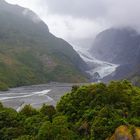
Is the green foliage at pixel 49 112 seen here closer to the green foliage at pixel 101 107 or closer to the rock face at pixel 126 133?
the green foliage at pixel 101 107

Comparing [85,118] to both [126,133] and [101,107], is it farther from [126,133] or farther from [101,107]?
[126,133]

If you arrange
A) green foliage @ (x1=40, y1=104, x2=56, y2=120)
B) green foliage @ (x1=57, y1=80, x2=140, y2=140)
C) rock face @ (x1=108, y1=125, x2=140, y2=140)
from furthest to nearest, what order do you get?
green foliage @ (x1=40, y1=104, x2=56, y2=120), green foliage @ (x1=57, y1=80, x2=140, y2=140), rock face @ (x1=108, y1=125, x2=140, y2=140)

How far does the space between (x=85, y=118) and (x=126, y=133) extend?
1130 cm

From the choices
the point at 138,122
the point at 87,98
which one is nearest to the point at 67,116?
the point at 87,98

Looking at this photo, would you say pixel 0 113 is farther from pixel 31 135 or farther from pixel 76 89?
pixel 76 89

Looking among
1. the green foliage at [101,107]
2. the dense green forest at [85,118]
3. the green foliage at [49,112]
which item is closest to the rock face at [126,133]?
the dense green forest at [85,118]

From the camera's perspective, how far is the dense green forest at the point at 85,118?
55.2 metres

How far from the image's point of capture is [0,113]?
218ft

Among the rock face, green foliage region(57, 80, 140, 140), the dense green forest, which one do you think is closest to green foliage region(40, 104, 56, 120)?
the dense green forest

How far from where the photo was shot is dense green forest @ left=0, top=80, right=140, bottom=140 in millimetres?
55188

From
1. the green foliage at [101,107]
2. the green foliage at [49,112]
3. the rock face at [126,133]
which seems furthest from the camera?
the green foliage at [49,112]

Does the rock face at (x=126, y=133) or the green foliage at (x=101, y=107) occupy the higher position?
the green foliage at (x=101, y=107)

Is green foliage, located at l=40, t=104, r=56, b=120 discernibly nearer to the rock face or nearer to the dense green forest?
the dense green forest

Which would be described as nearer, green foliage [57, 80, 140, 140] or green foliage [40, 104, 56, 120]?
green foliage [57, 80, 140, 140]
